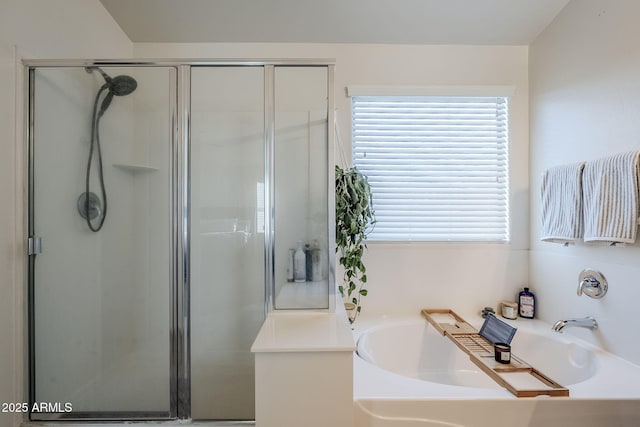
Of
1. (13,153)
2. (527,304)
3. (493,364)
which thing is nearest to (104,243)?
(13,153)

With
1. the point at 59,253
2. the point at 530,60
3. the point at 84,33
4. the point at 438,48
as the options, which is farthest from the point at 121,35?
the point at 530,60

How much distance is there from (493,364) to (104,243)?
197 centimetres

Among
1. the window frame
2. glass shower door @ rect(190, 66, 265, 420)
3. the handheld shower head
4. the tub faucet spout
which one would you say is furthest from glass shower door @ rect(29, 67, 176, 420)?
the tub faucet spout

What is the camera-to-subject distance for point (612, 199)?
4.25 ft

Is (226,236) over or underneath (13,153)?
underneath

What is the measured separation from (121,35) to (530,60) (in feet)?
9.04

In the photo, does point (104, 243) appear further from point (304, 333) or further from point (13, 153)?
point (304, 333)

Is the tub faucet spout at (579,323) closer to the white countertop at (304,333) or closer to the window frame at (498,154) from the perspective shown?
the window frame at (498,154)

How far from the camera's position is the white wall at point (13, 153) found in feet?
3.99

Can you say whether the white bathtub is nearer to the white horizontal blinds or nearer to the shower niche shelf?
the white horizontal blinds

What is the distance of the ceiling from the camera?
1.67 m

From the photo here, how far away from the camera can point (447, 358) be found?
6.04 ft

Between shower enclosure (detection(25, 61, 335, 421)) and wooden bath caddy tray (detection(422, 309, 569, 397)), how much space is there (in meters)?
0.83

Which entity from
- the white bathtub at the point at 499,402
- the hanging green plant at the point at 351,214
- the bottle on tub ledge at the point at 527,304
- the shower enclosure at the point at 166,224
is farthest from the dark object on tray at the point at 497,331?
the shower enclosure at the point at 166,224
